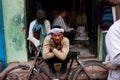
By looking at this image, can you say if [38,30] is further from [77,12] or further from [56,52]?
[77,12]

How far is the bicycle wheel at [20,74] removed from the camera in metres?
5.86

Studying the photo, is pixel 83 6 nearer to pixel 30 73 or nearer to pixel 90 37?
pixel 90 37

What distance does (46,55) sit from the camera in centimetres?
568

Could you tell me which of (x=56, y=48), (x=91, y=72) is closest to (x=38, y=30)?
(x=56, y=48)

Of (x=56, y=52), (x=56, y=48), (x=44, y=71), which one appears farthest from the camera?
(x=44, y=71)

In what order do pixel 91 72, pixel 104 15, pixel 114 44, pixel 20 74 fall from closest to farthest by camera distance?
pixel 114 44 < pixel 91 72 < pixel 20 74 < pixel 104 15

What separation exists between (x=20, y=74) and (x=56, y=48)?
102cm

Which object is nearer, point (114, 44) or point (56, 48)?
point (114, 44)

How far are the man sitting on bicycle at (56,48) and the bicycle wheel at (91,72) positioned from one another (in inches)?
10.7

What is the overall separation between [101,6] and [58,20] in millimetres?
1160

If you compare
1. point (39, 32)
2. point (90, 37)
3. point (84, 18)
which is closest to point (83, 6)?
point (84, 18)

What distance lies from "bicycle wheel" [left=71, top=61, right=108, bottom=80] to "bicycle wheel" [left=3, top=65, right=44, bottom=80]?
69 cm

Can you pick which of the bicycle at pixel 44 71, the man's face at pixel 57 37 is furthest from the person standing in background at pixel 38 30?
the man's face at pixel 57 37

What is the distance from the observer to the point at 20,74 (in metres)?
6.23
